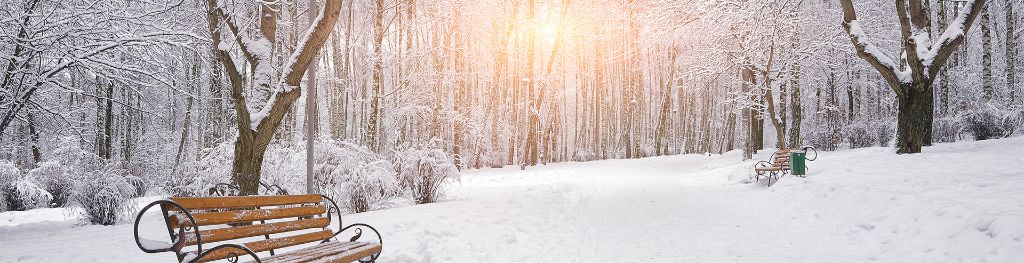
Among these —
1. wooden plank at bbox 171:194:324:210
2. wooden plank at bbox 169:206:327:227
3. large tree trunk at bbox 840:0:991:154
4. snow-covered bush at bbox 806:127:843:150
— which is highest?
large tree trunk at bbox 840:0:991:154

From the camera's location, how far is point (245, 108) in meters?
7.37

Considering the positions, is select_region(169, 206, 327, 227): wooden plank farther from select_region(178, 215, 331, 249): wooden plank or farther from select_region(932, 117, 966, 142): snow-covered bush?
select_region(932, 117, 966, 142): snow-covered bush

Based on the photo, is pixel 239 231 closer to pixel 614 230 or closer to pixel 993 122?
pixel 614 230

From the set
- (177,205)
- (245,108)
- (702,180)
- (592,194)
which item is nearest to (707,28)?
(702,180)

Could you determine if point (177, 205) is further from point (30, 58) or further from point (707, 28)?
point (707, 28)

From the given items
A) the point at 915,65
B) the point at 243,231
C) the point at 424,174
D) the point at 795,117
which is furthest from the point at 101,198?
the point at 795,117

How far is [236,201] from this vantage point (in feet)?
12.7

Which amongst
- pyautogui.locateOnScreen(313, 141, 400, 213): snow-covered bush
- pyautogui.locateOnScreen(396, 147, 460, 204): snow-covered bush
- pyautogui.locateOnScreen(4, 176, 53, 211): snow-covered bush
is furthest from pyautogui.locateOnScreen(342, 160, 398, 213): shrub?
pyautogui.locateOnScreen(4, 176, 53, 211): snow-covered bush

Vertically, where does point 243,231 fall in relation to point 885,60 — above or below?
below

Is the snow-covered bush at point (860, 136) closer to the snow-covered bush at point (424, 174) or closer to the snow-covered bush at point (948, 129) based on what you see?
the snow-covered bush at point (948, 129)

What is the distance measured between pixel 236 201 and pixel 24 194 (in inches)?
573

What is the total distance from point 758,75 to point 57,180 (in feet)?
80.2

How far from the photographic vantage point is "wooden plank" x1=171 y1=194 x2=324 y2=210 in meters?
3.42

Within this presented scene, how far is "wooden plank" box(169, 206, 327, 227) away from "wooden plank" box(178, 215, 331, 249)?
0.07 meters
